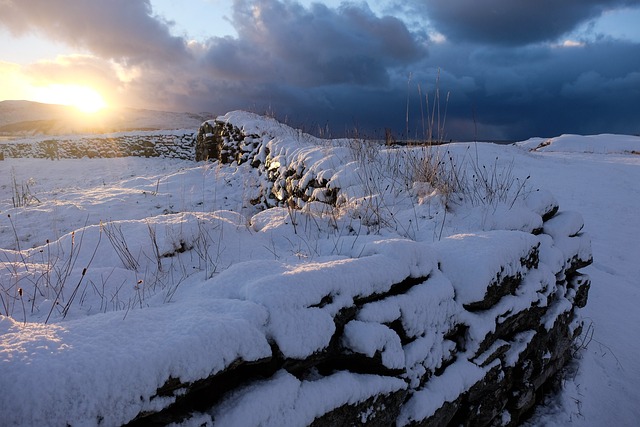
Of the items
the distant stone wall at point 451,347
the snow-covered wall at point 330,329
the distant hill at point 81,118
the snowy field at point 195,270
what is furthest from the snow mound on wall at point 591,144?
the distant hill at point 81,118

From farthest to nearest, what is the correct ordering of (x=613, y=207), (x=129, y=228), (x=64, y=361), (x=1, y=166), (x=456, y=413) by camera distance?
(x=1, y=166) < (x=613, y=207) < (x=129, y=228) < (x=456, y=413) < (x=64, y=361)

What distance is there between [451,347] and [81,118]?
76.8 metres

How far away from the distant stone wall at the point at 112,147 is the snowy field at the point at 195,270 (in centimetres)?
879

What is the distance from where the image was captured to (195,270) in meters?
2.73

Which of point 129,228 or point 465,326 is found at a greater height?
point 129,228

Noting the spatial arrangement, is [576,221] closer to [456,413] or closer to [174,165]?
[456,413]

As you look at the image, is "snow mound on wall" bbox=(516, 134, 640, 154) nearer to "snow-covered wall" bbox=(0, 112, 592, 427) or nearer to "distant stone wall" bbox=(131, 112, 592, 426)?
"distant stone wall" bbox=(131, 112, 592, 426)

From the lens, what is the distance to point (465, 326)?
221 cm

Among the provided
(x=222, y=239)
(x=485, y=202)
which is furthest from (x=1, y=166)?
(x=485, y=202)

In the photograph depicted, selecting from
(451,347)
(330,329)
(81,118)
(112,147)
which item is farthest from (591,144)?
(81,118)

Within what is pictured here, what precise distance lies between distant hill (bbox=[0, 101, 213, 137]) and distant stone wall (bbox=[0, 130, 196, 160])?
4348 cm

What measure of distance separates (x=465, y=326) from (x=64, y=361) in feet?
6.56

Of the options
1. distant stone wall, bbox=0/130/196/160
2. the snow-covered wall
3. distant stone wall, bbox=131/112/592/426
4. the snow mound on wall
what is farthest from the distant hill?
distant stone wall, bbox=131/112/592/426

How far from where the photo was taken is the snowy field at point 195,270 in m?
1.12
